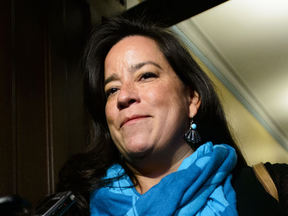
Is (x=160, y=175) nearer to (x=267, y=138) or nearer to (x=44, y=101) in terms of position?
(x=44, y=101)

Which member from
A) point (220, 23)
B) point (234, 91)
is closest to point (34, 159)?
point (220, 23)

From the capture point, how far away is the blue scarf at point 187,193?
0.75 meters

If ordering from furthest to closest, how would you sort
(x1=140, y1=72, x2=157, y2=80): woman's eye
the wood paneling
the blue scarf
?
the wood paneling, (x1=140, y1=72, x2=157, y2=80): woman's eye, the blue scarf

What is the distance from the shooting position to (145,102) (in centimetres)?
83

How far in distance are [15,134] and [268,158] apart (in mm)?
1839

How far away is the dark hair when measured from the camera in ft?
3.19

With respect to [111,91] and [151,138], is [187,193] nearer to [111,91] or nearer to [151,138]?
[151,138]

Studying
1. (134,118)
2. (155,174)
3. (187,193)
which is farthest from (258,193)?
(134,118)

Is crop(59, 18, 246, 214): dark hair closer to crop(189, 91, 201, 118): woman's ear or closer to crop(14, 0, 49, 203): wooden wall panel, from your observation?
crop(189, 91, 201, 118): woman's ear

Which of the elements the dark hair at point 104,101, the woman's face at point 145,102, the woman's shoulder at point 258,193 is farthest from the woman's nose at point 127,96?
the woman's shoulder at point 258,193


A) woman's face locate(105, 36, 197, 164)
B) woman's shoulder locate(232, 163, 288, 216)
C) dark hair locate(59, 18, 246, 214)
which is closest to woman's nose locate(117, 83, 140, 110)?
woman's face locate(105, 36, 197, 164)

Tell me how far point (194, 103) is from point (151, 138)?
28 centimetres

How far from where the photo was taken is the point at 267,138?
2.08 m

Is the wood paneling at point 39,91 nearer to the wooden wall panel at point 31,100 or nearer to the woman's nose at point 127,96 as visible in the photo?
the wooden wall panel at point 31,100
